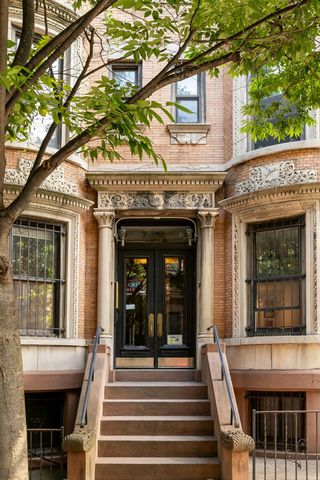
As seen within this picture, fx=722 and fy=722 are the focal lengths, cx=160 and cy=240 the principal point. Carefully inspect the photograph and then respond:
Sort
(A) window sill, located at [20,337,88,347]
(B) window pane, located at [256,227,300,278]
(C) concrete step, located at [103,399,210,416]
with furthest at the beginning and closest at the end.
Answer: (B) window pane, located at [256,227,300,278], (A) window sill, located at [20,337,88,347], (C) concrete step, located at [103,399,210,416]

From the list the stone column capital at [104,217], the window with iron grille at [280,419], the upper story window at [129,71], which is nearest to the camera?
the window with iron grille at [280,419]

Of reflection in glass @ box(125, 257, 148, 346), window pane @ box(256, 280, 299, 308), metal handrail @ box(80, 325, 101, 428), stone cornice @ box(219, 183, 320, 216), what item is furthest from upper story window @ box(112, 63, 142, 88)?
metal handrail @ box(80, 325, 101, 428)

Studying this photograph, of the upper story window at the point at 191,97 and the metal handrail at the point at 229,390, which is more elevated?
the upper story window at the point at 191,97

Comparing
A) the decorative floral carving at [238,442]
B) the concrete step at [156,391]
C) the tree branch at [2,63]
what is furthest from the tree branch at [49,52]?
the concrete step at [156,391]

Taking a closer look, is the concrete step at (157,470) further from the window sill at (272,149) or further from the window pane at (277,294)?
the window sill at (272,149)

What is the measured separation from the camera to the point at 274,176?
42.1ft

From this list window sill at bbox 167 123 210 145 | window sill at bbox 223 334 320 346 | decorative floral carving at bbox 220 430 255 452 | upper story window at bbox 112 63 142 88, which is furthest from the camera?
upper story window at bbox 112 63 142 88

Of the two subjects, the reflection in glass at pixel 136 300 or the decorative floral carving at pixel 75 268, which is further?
the reflection in glass at pixel 136 300

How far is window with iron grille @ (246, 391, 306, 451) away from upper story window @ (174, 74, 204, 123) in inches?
213

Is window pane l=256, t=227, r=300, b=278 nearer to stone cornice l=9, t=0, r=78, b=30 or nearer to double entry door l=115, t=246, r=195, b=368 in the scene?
double entry door l=115, t=246, r=195, b=368

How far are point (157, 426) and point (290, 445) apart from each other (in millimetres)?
2576

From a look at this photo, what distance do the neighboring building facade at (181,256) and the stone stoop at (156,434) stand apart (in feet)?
3.73

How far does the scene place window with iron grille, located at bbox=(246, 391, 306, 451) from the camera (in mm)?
12336

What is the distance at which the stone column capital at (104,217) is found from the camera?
13562 mm
